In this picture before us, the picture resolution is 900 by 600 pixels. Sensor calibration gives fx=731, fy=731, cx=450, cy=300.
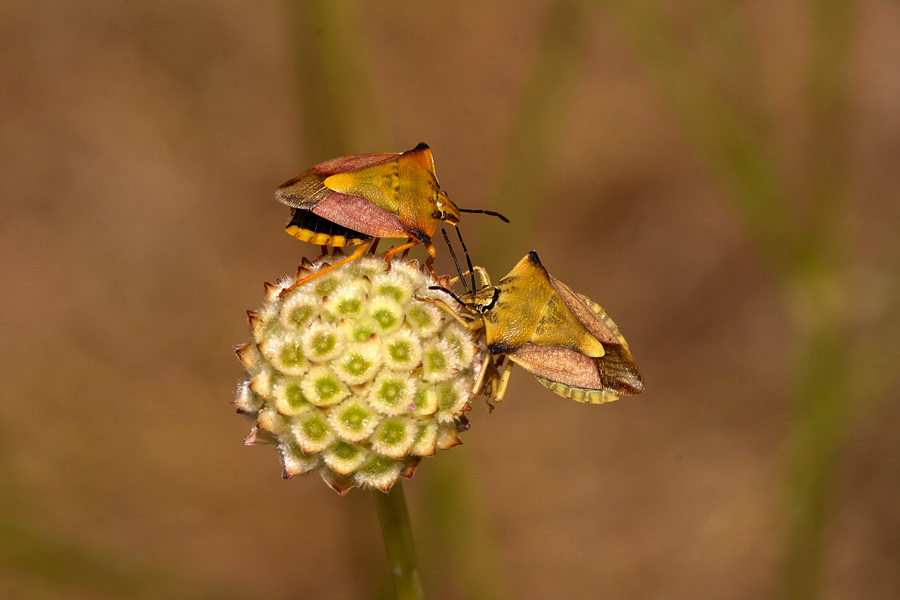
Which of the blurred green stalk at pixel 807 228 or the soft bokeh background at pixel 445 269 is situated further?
the soft bokeh background at pixel 445 269

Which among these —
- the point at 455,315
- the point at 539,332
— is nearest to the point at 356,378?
the point at 455,315

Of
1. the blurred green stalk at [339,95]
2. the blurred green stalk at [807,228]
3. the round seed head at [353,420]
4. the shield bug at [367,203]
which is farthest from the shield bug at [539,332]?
the blurred green stalk at [807,228]

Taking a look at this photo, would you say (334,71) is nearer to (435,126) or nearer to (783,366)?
(435,126)

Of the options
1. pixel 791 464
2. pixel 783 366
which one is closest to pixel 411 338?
pixel 791 464

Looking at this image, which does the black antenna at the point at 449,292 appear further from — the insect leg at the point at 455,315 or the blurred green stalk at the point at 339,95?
the blurred green stalk at the point at 339,95

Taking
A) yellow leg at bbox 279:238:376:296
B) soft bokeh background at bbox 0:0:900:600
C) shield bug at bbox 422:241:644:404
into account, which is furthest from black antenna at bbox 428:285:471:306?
soft bokeh background at bbox 0:0:900:600

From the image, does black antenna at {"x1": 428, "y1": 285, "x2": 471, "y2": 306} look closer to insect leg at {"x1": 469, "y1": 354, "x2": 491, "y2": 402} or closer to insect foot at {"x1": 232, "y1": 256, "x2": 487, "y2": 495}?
insect foot at {"x1": 232, "y1": 256, "x2": 487, "y2": 495}
